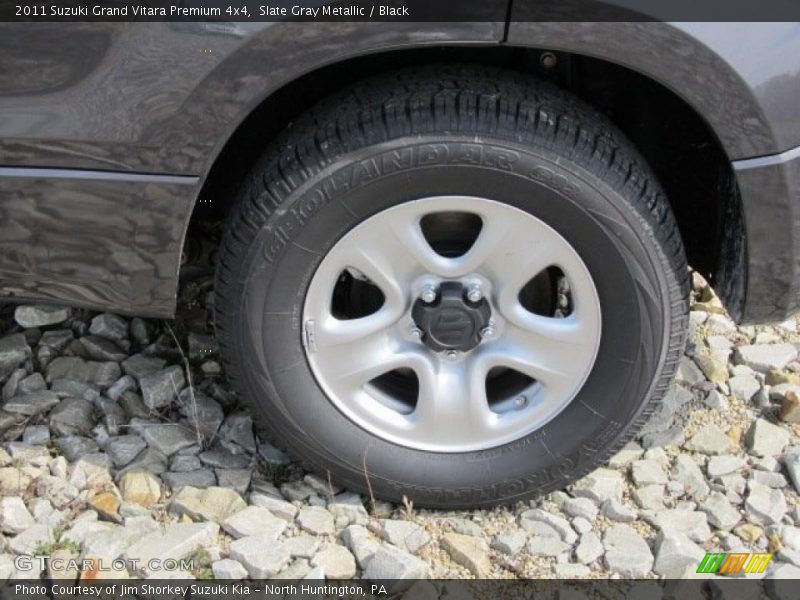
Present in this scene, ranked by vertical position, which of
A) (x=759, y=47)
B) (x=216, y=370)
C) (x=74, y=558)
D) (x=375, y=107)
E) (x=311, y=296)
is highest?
(x=759, y=47)

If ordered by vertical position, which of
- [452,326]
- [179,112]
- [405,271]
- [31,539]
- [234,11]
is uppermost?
[234,11]

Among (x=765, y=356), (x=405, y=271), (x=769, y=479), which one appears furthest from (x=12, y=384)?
(x=765, y=356)

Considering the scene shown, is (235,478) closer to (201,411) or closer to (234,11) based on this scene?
(201,411)

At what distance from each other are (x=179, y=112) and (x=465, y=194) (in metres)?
0.65

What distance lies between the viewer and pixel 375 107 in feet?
7.78

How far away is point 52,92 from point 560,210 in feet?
3.69

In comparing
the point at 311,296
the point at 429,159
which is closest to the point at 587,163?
the point at 429,159

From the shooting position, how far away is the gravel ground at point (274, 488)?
101 inches

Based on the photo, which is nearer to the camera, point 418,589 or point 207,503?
point 418,589

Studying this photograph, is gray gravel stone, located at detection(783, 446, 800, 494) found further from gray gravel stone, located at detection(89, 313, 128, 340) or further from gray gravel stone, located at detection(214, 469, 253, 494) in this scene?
gray gravel stone, located at detection(89, 313, 128, 340)

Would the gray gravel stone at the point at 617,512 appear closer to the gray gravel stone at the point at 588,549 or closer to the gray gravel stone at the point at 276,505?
the gray gravel stone at the point at 588,549

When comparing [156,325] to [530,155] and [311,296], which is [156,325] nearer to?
[311,296]

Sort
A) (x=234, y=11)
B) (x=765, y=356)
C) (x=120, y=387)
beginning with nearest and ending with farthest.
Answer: (x=234, y=11) < (x=120, y=387) < (x=765, y=356)

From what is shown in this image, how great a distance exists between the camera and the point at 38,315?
3271mm
